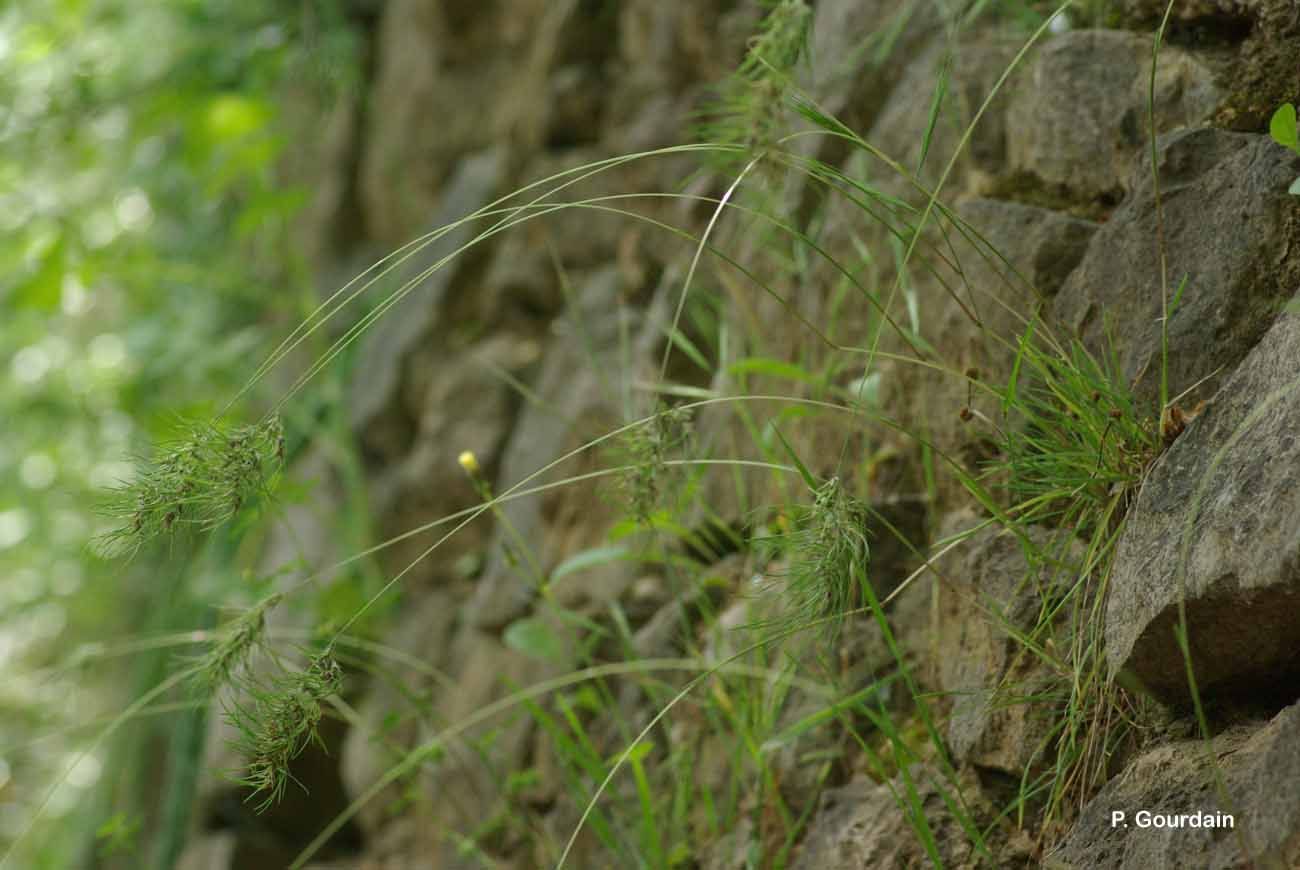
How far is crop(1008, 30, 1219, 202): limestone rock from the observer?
3.93ft

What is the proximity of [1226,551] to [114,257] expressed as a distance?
2542 mm

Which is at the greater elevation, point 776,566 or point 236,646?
point 236,646

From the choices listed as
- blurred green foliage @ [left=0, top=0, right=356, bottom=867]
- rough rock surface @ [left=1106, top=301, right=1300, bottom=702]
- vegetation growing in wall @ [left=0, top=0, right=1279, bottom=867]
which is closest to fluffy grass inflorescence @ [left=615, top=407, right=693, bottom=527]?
vegetation growing in wall @ [left=0, top=0, right=1279, bottom=867]

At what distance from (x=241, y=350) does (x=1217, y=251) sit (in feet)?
7.08

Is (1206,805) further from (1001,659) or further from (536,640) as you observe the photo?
(536,640)

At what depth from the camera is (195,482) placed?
87 cm

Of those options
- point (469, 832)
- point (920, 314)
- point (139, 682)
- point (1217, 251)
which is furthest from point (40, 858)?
point (1217, 251)

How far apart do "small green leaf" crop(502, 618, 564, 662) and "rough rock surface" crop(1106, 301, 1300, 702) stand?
0.80 metres

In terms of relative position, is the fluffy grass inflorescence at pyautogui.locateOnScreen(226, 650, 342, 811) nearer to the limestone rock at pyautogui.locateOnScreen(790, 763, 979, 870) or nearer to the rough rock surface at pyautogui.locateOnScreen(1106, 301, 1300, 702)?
the limestone rock at pyautogui.locateOnScreen(790, 763, 979, 870)

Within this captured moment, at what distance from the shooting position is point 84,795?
2506 millimetres

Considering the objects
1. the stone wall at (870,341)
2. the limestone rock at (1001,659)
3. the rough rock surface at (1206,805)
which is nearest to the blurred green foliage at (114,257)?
the stone wall at (870,341)

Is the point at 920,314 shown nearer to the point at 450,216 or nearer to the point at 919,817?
the point at 919,817

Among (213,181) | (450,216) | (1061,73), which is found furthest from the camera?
(450,216)

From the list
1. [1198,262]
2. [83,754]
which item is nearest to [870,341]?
[1198,262]
